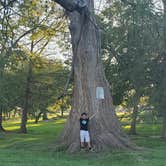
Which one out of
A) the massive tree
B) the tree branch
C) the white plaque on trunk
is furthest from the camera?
the white plaque on trunk

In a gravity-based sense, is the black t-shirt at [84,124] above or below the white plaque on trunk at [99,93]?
below

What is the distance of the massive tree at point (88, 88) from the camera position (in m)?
16.4

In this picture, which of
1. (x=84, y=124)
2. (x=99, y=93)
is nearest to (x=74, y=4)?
(x=99, y=93)

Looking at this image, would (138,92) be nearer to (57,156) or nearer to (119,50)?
(119,50)

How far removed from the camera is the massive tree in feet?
Result: 53.9

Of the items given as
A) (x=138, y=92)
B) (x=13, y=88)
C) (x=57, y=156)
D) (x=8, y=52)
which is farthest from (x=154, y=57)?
(x=13, y=88)

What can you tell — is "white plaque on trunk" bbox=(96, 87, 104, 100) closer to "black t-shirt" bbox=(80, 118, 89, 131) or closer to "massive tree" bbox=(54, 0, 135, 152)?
"massive tree" bbox=(54, 0, 135, 152)

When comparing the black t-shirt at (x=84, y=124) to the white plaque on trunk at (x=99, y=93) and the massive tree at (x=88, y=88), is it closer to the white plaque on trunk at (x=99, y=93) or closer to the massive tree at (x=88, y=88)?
the massive tree at (x=88, y=88)

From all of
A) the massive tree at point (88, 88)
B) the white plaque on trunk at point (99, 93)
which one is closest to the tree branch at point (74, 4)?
the massive tree at point (88, 88)

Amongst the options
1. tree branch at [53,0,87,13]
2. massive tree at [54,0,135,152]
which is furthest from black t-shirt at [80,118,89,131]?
tree branch at [53,0,87,13]

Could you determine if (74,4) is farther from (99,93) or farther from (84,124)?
(84,124)

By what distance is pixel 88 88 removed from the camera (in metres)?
16.9

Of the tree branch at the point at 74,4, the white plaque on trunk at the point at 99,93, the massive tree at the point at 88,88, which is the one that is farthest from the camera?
the white plaque on trunk at the point at 99,93

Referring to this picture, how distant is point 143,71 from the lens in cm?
2452
